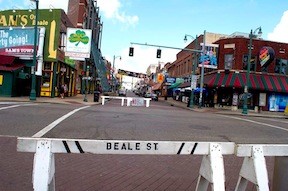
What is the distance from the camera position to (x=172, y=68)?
77.4m

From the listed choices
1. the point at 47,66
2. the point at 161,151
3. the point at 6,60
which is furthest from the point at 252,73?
the point at 161,151

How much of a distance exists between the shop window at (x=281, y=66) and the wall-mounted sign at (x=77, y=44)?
22.0 m

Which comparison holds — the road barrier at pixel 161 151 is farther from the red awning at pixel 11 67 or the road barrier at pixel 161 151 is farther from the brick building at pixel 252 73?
the brick building at pixel 252 73

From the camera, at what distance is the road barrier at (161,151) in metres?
3.85

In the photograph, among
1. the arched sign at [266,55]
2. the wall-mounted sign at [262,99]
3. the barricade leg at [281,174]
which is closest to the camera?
the barricade leg at [281,174]

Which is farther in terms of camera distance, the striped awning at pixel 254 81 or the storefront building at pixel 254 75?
the storefront building at pixel 254 75

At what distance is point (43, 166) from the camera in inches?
150

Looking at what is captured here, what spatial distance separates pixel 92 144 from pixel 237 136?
975 cm

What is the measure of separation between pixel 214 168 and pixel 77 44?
30946mm

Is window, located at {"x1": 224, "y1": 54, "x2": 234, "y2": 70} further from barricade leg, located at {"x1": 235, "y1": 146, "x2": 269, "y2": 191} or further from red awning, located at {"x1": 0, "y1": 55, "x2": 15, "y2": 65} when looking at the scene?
barricade leg, located at {"x1": 235, "y1": 146, "x2": 269, "y2": 191}

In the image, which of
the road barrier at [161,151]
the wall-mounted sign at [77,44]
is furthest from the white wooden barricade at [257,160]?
the wall-mounted sign at [77,44]

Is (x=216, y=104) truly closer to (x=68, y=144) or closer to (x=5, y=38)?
(x=5, y=38)

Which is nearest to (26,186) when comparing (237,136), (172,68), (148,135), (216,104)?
(148,135)

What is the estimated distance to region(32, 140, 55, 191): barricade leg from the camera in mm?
3762
